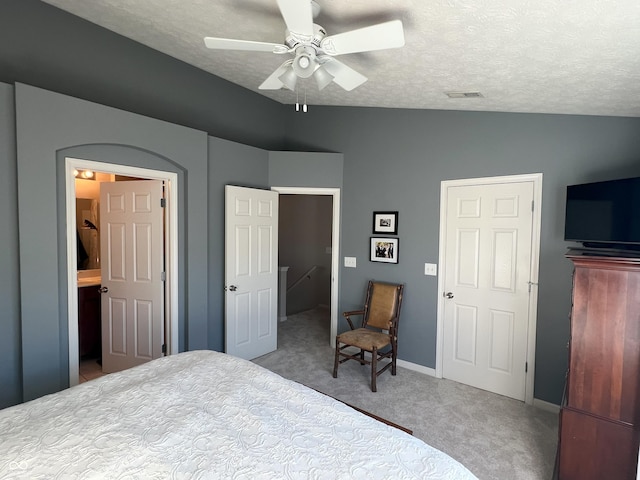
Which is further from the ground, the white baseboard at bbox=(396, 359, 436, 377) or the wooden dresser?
the wooden dresser

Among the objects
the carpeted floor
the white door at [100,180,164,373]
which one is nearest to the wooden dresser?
the carpeted floor

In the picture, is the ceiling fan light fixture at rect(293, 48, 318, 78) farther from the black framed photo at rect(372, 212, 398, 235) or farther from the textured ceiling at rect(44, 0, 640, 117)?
the black framed photo at rect(372, 212, 398, 235)

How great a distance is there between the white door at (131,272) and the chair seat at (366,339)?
183cm

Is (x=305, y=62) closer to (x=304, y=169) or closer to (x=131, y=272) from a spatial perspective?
(x=304, y=169)

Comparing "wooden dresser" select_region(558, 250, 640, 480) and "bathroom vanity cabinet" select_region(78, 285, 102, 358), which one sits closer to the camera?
"wooden dresser" select_region(558, 250, 640, 480)

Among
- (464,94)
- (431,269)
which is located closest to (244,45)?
(464,94)

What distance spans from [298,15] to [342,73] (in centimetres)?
57

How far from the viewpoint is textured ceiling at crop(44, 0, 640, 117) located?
1.76 metres

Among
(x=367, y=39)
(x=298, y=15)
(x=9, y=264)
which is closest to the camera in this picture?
(x=298, y=15)

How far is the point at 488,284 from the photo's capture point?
3328 mm

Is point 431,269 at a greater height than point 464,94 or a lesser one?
lesser

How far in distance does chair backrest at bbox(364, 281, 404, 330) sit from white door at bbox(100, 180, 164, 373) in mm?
2168

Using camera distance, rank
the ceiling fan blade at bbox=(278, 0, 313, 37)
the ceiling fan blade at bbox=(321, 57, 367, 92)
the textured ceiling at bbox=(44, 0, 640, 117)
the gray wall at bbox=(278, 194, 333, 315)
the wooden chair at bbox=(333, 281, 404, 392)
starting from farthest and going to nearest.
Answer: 1. the gray wall at bbox=(278, 194, 333, 315)
2. the wooden chair at bbox=(333, 281, 404, 392)
3. the ceiling fan blade at bbox=(321, 57, 367, 92)
4. the textured ceiling at bbox=(44, 0, 640, 117)
5. the ceiling fan blade at bbox=(278, 0, 313, 37)

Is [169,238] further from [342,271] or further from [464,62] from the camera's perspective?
[464,62]
